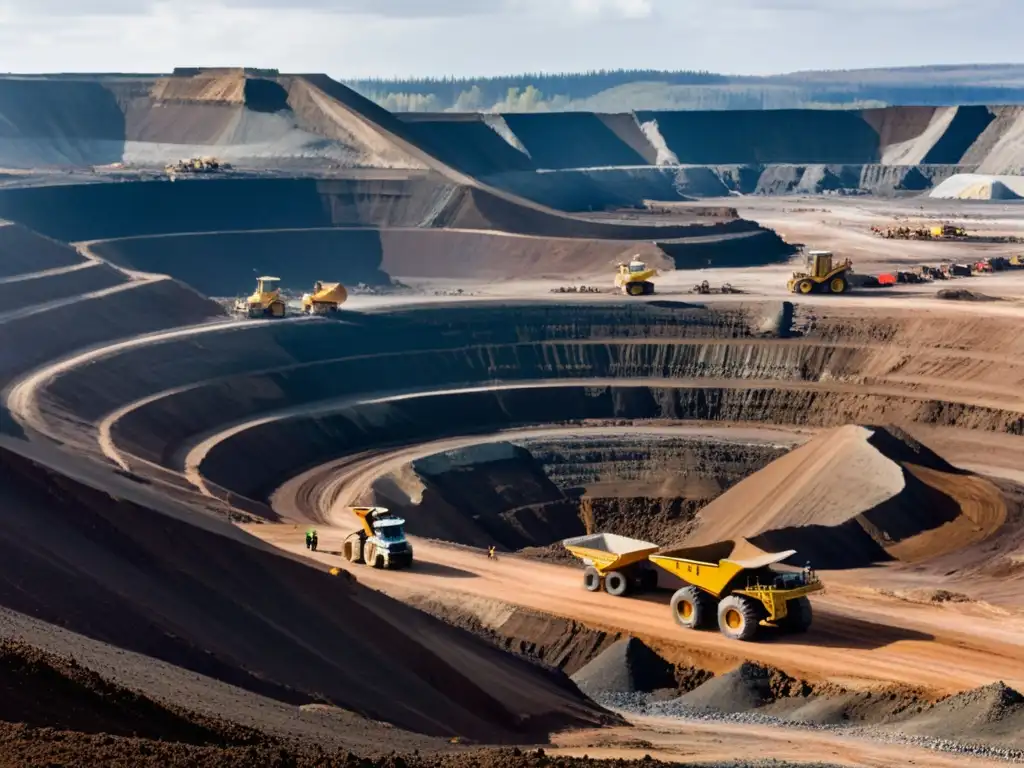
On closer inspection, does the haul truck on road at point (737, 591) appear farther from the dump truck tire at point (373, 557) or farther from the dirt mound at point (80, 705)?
the dirt mound at point (80, 705)

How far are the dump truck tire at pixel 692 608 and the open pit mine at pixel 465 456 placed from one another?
0.08m

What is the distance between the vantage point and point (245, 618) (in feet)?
76.6

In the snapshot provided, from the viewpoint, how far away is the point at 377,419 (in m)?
60.7

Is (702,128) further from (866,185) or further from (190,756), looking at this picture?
(190,756)

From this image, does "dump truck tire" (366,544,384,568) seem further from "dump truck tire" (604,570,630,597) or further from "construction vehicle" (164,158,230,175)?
"construction vehicle" (164,158,230,175)

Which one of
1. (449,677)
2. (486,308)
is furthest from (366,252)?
(449,677)

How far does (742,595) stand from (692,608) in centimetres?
116

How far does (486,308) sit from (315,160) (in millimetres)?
47068

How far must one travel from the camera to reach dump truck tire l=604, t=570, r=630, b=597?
3316 centimetres

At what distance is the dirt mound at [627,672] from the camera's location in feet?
95.4

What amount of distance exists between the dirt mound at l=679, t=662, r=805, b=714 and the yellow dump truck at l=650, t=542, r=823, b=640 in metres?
1.65

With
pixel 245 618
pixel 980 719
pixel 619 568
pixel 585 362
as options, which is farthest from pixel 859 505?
pixel 245 618

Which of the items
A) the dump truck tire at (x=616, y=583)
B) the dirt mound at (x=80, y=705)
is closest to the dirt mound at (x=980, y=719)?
the dump truck tire at (x=616, y=583)

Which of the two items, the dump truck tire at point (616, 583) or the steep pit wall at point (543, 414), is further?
the steep pit wall at point (543, 414)
